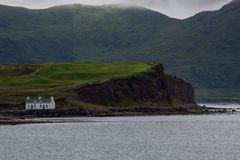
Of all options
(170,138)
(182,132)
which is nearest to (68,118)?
(182,132)

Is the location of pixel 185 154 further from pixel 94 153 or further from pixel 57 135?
pixel 57 135

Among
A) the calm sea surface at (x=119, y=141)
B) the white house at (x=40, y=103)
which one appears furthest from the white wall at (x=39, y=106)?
the calm sea surface at (x=119, y=141)

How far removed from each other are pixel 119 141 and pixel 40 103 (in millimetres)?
75889

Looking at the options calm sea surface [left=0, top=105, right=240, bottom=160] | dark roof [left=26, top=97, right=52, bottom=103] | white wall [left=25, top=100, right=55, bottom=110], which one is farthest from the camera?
dark roof [left=26, top=97, right=52, bottom=103]

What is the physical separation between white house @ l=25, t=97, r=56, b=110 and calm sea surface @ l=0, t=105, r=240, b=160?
2498cm

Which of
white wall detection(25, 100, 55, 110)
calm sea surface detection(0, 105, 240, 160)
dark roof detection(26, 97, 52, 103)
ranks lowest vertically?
calm sea surface detection(0, 105, 240, 160)

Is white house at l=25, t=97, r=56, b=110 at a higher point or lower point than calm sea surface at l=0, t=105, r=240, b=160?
higher

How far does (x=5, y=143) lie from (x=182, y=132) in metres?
43.2

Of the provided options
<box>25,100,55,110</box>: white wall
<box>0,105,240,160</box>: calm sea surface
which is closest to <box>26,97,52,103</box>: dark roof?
<box>25,100,55,110</box>: white wall

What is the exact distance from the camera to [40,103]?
199m

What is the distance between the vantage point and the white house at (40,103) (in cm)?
19575

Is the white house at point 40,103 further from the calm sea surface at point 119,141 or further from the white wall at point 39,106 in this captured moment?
the calm sea surface at point 119,141

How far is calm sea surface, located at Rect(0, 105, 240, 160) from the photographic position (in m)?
103

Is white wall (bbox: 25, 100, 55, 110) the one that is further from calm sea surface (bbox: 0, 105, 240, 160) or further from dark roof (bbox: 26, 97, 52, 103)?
calm sea surface (bbox: 0, 105, 240, 160)
